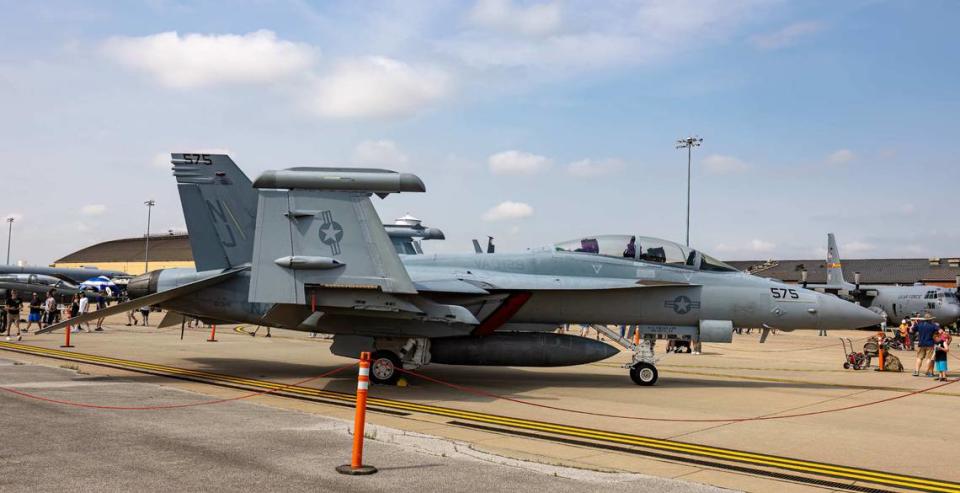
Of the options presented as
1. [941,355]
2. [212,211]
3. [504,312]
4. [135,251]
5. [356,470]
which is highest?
[135,251]

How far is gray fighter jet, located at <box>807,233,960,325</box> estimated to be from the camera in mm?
35906

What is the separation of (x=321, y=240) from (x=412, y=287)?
1.75m

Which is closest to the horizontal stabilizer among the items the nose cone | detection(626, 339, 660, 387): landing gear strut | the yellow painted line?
the yellow painted line

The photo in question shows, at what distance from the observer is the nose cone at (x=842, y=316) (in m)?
13.8

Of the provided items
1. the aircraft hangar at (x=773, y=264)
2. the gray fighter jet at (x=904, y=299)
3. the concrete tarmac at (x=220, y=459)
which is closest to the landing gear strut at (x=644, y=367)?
the concrete tarmac at (x=220, y=459)

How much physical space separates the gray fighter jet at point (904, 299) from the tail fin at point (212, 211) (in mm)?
35035

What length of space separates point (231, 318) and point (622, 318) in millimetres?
7831

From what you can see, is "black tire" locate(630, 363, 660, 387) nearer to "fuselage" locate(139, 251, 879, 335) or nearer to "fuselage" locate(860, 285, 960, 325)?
"fuselage" locate(139, 251, 879, 335)

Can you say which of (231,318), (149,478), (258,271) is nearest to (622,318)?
(258,271)

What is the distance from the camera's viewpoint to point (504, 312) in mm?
13172

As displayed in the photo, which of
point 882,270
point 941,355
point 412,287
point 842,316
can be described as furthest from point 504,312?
point 882,270

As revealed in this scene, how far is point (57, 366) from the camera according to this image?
14.2 meters

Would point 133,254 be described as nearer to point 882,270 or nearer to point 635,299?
point 882,270

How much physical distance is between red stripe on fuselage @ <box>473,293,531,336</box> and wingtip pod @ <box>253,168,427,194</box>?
3.01 meters
